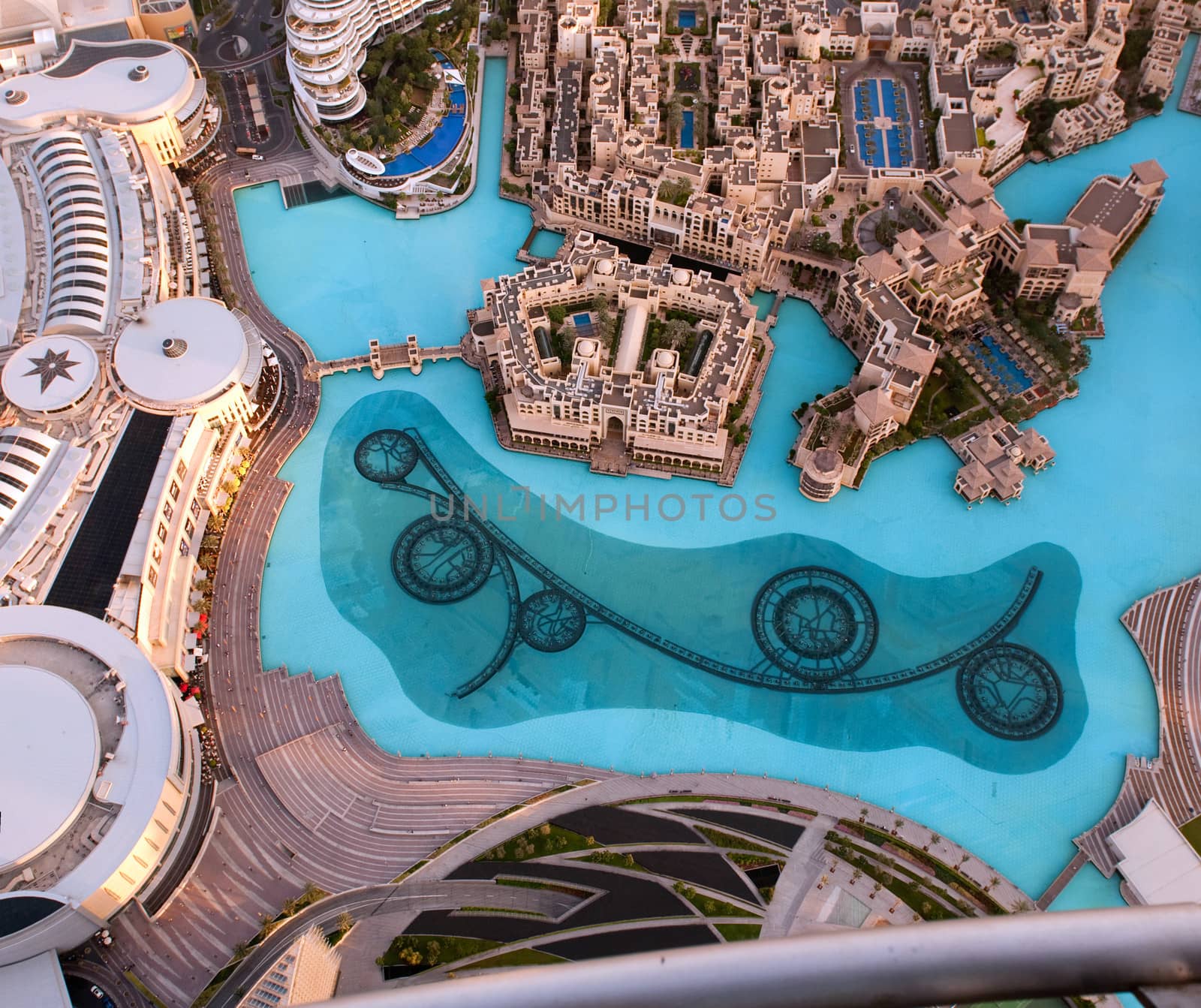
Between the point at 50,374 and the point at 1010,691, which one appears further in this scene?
the point at 50,374

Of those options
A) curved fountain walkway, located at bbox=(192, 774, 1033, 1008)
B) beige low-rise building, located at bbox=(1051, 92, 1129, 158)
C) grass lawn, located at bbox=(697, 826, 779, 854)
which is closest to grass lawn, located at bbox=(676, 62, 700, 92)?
beige low-rise building, located at bbox=(1051, 92, 1129, 158)

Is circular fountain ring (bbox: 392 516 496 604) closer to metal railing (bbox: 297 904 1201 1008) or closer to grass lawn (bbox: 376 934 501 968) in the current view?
grass lawn (bbox: 376 934 501 968)

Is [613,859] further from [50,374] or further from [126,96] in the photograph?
[126,96]

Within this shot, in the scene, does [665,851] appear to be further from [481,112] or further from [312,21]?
[312,21]

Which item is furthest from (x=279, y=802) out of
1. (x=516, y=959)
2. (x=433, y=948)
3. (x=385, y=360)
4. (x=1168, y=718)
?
(x=1168, y=718)

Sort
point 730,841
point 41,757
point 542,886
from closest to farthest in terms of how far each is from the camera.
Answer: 1. point 41,757
2. point 542,886
3. point 730,841

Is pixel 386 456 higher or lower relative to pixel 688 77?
lower

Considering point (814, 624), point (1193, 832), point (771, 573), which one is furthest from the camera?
point (771, 573)
